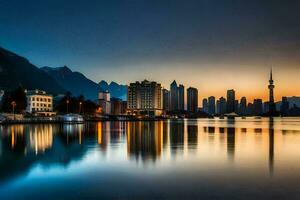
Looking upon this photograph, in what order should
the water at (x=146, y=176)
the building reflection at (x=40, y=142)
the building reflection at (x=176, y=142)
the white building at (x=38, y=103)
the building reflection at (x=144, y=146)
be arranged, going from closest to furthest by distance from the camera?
the water at (x=146, y=176) → the building reflection at (x=144, y=146) → the building reflection at (x=40, y=142) → the building reflection at (x=176, y=142) → the white building at (x=38, y=103)

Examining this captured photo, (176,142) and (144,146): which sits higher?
(144,146)

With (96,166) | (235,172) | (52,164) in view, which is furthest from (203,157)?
(52,164)

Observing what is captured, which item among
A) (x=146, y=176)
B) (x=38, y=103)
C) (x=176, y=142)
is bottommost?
(x=176, y=142)

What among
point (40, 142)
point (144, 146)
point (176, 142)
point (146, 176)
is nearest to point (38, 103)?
point (40, 142)

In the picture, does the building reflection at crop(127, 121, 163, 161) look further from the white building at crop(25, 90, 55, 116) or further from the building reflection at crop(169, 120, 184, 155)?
the white building at crop(25, 90, 55, 116)

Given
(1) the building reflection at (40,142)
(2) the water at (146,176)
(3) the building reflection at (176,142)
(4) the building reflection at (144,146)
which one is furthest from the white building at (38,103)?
(2) the water at (146,176)

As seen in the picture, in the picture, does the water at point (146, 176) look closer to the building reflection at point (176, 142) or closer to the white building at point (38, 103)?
the building reflection at point (176, 142)

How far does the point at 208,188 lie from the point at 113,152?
1696 centimetres

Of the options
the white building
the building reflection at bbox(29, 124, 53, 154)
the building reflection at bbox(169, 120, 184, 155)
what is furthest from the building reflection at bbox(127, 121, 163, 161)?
the white building

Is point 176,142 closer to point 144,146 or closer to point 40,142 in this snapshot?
point 144,146

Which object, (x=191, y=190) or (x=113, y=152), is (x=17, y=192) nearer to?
(x=191, y=190)

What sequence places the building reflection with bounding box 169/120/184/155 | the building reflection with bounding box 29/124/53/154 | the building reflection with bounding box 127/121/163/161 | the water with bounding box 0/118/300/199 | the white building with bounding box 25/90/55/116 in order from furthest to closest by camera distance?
1. the white building with bounding box 25/90/55/116
2. the building reflection with bounding box 169/120/184/155
3. the building reflection with bounding box 29/124/53/154
4. the building reflection with bounding box 127/121/163/161
5. the water with bounding box 0/118/300/199

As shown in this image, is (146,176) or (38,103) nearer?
(146,176)

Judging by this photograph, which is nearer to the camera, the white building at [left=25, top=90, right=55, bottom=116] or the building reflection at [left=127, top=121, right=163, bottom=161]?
the building reflection at [left=127, top=121, right=163, bottom=161]
